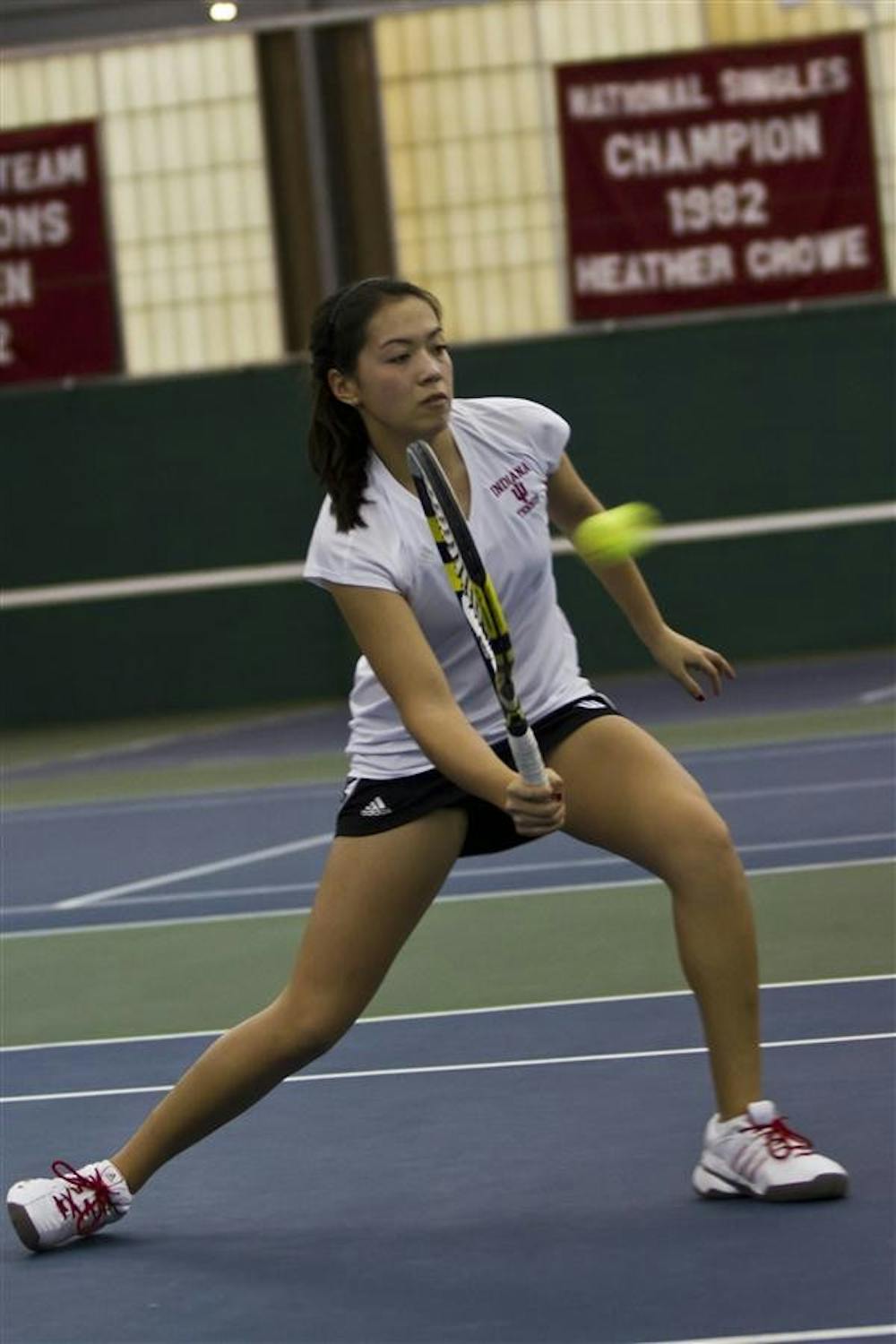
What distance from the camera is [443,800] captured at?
15.6 ft

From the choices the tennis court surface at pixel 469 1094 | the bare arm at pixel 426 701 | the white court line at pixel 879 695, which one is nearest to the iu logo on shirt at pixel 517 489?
the bare arm at pixel 426 701

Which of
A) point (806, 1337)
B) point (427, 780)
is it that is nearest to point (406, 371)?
point (427, 780)

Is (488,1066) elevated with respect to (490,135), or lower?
lower

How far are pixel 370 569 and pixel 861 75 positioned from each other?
13.0 metres

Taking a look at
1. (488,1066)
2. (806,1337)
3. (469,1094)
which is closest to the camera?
(806,1337)

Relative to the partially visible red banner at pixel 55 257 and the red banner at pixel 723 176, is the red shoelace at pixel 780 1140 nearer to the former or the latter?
the red banner at pixel 723 176

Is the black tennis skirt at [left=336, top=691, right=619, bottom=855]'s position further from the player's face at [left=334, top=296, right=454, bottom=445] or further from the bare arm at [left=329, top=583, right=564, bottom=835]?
the player's face at [left=334, top=296, right=454, bottom=445]

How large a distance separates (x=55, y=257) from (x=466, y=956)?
10676 millimetres

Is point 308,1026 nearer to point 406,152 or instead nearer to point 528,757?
point 528,757

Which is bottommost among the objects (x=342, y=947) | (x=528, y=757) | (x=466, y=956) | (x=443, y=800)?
(x=466, y=956)

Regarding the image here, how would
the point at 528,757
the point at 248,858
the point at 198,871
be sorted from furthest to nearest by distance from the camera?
the point at 248,858, the point at 198,871, the point at 528,757

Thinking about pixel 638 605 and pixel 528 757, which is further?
pixel 638 605

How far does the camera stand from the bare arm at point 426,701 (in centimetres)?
431

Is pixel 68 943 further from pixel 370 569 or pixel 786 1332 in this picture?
pixel 786 1332
